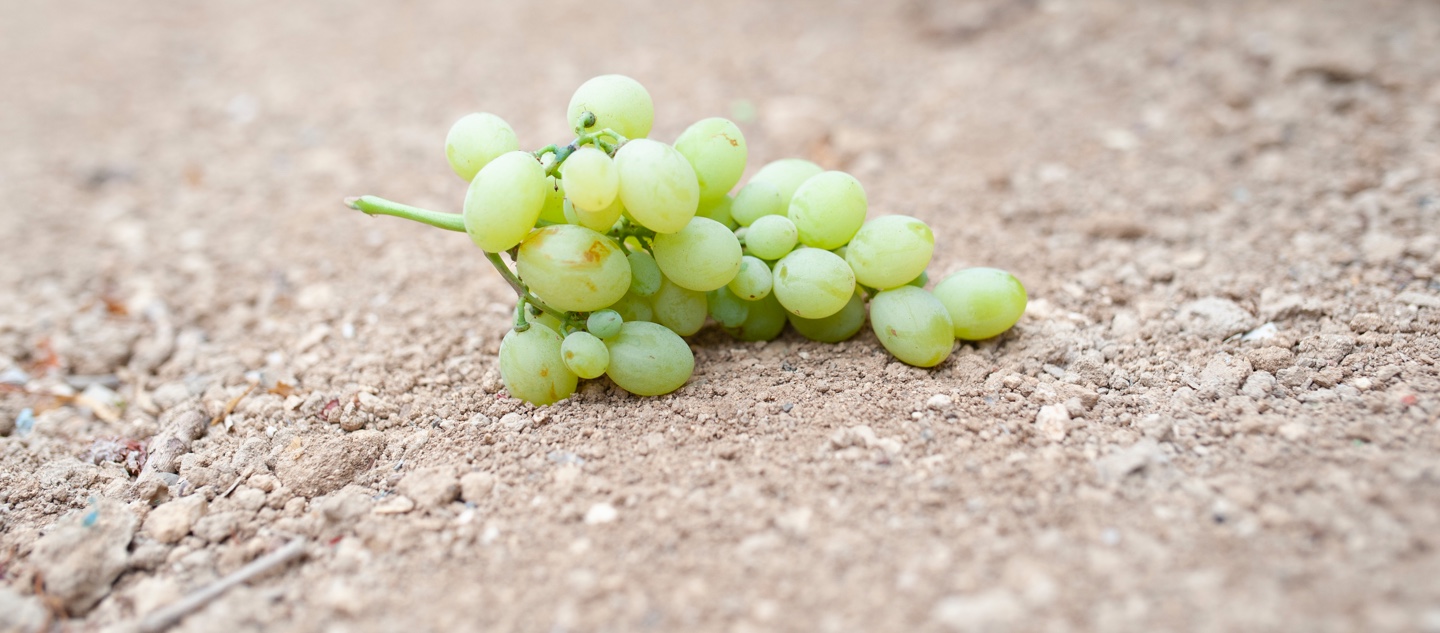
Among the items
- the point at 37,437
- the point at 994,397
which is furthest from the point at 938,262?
the point at 37,437

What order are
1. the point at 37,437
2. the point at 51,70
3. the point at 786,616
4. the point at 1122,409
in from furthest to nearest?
the point at 51,70 < the point at 37,437 < the point at 1122,409 < the point at 786,616

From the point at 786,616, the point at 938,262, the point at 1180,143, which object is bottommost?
the point at 786,616

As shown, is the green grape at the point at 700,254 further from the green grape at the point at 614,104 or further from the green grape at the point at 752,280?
the green grape at the point at 614,104

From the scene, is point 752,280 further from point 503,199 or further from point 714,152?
point 503,199

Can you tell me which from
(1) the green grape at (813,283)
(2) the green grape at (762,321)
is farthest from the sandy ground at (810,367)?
(1) the green grape at (813,283)

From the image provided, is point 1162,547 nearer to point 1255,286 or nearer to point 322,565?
point 1255,286

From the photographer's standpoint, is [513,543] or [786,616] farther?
[513,543]

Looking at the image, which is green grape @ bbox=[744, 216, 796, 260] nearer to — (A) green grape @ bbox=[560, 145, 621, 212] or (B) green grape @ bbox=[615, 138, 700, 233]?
(B) green grape @ bbox=[615, 138, 700, 233]
